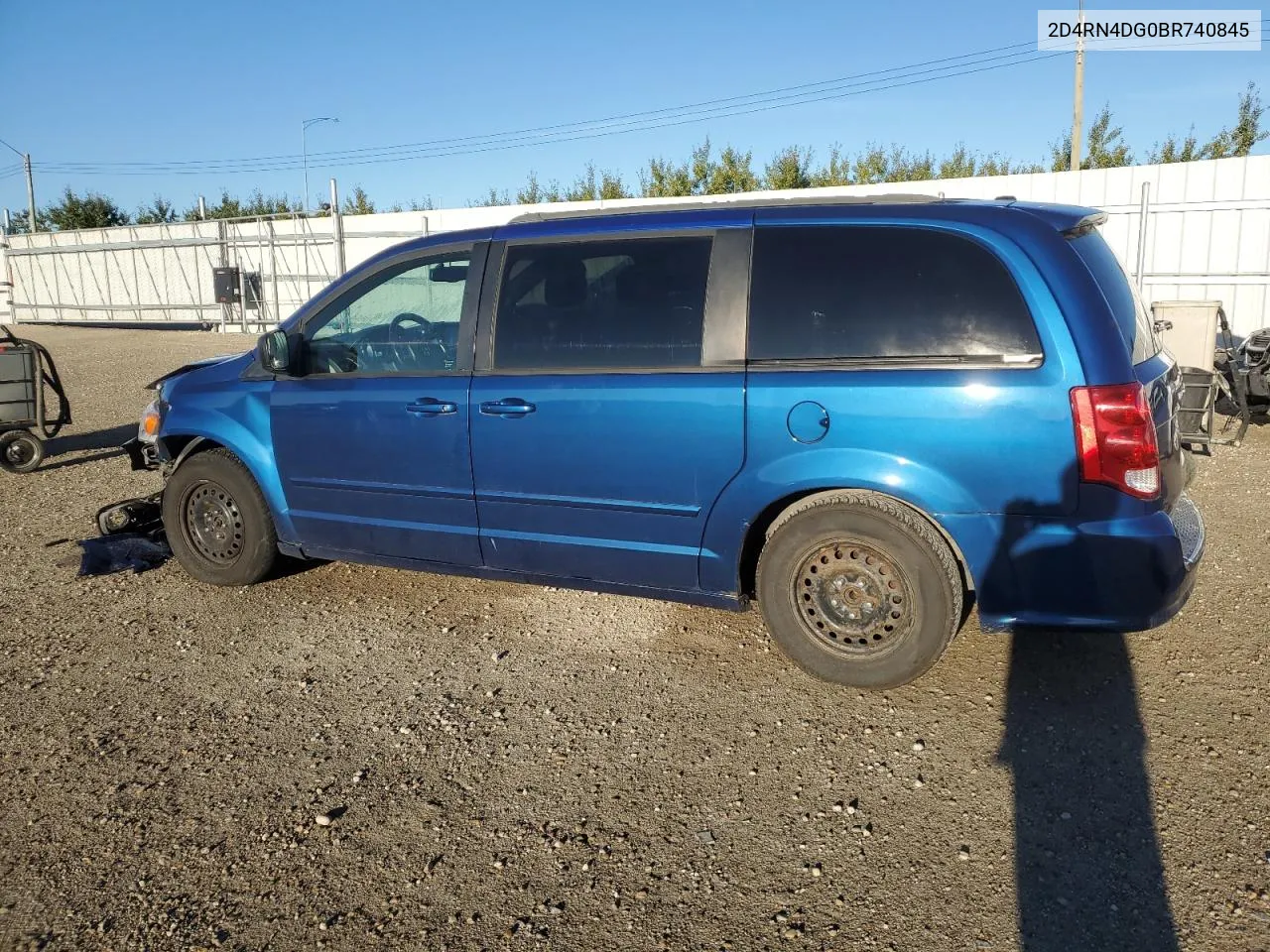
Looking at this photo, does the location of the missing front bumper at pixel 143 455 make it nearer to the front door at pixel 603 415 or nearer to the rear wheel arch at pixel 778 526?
the front door at pixel 603 415

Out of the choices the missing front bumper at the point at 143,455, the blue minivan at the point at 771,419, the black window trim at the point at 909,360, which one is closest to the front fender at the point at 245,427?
the blue minivan at the point at 771,419

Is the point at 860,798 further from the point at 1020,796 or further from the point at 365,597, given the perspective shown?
the point at 365,597

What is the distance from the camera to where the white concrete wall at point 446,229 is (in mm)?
12523

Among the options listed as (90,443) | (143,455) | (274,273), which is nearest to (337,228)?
(274,273)

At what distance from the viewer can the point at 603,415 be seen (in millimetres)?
4125

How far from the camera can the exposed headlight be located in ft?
18.1

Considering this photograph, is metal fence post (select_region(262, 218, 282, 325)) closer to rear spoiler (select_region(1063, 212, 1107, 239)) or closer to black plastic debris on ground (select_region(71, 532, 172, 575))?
black plastic debris on ground (select_region(71, 532, 172, 575))

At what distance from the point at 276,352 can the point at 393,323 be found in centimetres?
58

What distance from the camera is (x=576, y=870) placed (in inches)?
114

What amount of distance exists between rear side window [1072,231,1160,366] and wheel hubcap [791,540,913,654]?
1.18 m

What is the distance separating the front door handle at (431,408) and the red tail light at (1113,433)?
2546 mm

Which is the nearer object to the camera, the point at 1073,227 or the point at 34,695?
the point at 1073,227

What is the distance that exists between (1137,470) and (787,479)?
120cm

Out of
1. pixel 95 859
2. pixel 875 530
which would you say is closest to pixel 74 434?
pixel 95 859
